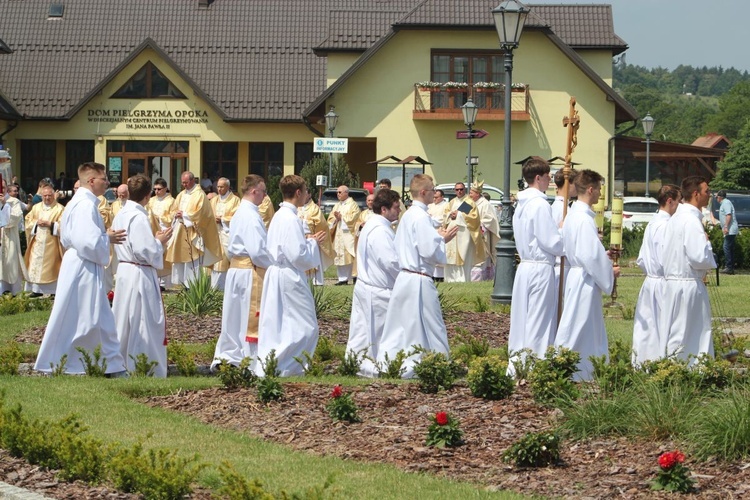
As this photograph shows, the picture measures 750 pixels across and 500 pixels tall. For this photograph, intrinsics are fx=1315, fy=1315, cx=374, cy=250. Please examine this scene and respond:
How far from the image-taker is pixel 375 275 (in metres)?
12.7

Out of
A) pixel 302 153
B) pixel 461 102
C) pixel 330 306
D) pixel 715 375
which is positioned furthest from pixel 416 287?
pixel 302 153

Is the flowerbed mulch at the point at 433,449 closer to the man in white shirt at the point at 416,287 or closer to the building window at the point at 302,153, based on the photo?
the man in white shirt at the point at 416,287

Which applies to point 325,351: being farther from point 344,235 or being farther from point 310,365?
point 344,235

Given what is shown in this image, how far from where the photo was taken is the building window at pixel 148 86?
47844mm

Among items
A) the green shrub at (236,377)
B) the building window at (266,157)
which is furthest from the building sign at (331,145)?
the green shrub at (236,377)

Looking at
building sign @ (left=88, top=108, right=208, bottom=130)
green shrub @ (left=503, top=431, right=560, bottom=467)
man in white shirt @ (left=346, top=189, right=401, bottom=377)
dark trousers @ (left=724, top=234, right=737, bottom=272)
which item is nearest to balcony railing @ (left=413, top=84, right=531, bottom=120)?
building sign @ (left=88, top=108, right=208, bottom=130)

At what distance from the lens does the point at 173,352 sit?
12766 mm

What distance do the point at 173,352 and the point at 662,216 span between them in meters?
4.84

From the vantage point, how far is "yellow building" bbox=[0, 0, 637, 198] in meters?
45.0

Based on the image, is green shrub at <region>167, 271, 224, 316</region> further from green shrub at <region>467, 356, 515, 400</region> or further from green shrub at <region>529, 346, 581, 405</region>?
green shrub at <region>529, 346, 581, 405</region>

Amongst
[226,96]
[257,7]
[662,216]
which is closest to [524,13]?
[662,216]

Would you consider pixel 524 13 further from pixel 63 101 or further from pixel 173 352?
pixel 63 101

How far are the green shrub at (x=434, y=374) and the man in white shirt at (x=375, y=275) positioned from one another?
2.27 metres

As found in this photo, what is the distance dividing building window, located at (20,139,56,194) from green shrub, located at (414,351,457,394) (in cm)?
4114
